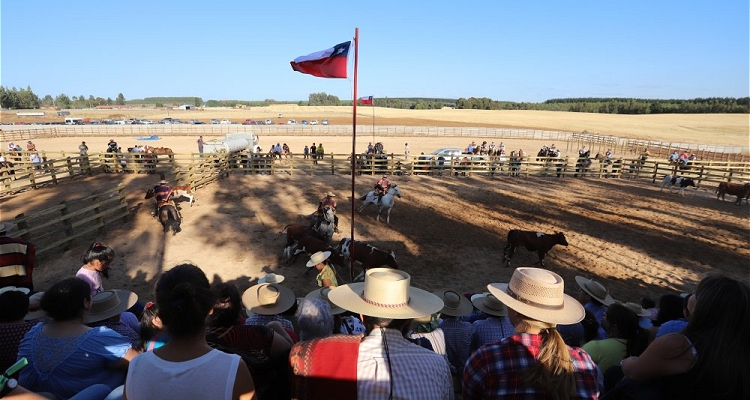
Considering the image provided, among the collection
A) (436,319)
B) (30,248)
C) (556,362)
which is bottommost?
(436,319)

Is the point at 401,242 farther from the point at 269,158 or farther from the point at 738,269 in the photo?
the point at 269,158

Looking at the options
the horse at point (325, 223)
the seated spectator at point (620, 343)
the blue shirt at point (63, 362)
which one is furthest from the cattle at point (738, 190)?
the blue shirt at point (63, 362)

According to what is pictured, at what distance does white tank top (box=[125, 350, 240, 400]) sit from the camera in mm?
1695

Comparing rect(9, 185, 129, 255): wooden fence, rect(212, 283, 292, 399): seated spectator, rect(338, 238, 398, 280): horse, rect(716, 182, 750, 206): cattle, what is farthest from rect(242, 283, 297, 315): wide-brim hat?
rect(716, 182, 750, 206): cattle

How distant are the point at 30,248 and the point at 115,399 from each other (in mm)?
4375

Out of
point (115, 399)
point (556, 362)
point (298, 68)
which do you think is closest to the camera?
point (556, 362)

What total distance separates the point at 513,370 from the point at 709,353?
3.35 ft

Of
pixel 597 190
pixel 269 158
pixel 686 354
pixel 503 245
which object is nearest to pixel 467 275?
pixel 503 245

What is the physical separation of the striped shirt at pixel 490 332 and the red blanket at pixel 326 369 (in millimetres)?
2185

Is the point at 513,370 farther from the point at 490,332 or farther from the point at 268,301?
the point at 268,301

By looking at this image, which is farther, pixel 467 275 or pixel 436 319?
pixel 467 275

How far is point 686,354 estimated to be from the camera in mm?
2072

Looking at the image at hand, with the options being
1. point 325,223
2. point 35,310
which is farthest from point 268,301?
point 325,223

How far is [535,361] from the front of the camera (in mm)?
2070
